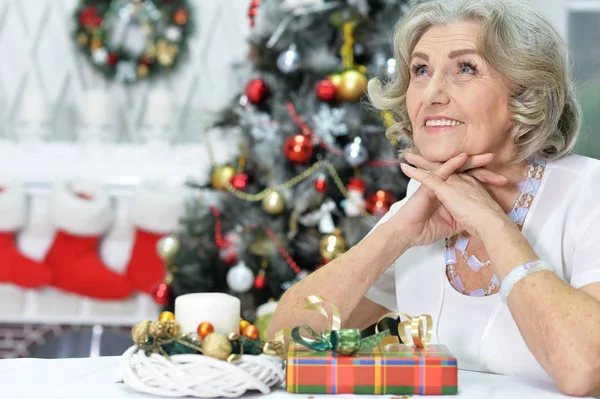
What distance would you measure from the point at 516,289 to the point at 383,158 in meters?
1.70

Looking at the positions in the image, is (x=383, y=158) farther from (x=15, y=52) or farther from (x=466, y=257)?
(x=15, y=52)

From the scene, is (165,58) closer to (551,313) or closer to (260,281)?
(260,281)

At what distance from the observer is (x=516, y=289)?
143cm

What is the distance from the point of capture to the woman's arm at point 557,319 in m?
1.31

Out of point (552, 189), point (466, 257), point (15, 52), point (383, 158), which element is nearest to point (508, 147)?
point (552, 189)

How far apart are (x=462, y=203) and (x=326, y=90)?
60.6 inches

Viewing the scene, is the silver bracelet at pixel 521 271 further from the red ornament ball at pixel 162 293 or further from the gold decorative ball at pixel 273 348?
the red ornament ball at pixel 162 293

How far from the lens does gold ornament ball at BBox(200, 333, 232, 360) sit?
1.20 m

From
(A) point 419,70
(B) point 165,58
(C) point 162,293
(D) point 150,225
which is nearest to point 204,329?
(A) point 419,70

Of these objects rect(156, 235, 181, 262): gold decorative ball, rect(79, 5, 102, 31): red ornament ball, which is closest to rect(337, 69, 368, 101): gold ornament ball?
rect(156, 235, 181, 262): gold decorative ball

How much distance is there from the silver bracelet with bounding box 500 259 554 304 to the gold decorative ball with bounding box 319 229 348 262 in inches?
64.4

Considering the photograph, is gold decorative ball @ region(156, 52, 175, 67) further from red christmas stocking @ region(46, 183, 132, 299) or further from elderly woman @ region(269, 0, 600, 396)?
elderly woman @ region(269, 0, 600, 396)

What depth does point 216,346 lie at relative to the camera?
1.20 m

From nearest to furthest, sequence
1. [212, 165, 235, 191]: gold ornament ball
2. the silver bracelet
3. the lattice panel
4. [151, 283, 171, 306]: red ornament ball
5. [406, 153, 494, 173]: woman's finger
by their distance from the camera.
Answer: the silver bracelet → [406, 153, 494, 173]: woman's finger → [212, 165, 235, 191]: gold ornament ball → [151, 283, 171, 306]: red ornament ball → the lattice panel
